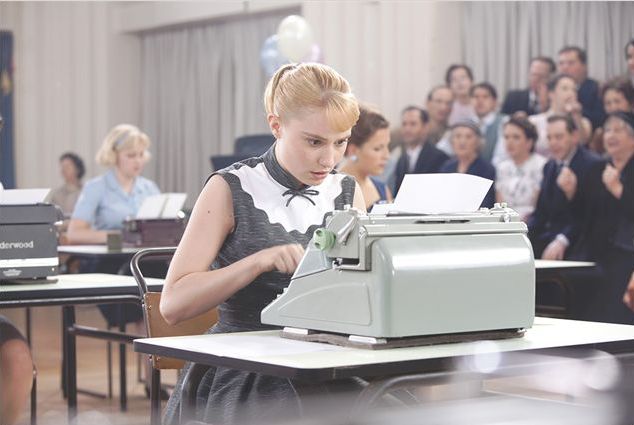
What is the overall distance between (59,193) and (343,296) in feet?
30.6

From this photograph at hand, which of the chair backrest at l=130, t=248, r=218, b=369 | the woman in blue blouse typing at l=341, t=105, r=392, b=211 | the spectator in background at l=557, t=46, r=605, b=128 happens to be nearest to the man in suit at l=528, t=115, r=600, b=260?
the spectator in background at l=557, t=46, r=605, b=128

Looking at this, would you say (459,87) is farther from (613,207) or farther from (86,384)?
(86,384)

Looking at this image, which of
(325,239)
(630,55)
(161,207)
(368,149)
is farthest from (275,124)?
(630,55)

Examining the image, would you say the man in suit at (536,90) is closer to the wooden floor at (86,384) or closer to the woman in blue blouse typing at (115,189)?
the woman in blue blouse typing at (115,189)

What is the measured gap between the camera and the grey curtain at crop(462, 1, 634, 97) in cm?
701

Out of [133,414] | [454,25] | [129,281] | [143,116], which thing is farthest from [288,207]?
[143,116]

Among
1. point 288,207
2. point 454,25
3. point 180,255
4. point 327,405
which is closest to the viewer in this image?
point 327,405

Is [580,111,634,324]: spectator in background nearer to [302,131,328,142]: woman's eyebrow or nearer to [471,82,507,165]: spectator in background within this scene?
[471,82,507,165]: spectator in background

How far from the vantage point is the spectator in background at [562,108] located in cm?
643

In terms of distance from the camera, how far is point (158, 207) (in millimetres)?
5715

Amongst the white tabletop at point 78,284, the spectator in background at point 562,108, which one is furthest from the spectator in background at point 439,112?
the white tabletop at point 78,284

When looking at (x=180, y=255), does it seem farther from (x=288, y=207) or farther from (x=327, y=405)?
(x=327, y=405)

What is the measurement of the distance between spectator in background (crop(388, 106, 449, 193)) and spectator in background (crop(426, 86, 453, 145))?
0.04 m

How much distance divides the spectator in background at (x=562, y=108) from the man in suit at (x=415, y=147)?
3.11ft
